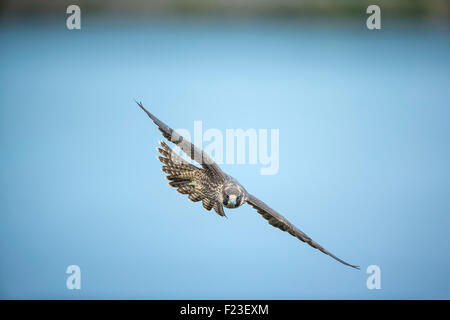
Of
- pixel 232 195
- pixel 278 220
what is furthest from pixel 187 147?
pixel 278 220

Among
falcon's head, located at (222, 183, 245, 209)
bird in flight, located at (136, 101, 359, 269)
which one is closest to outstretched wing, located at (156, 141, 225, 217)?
bird in flight, located at (136, 101, 359, 269)

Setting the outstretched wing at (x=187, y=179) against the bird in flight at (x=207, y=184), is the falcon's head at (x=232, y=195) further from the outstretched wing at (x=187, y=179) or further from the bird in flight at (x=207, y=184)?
the outstretched wing at (x=187, y=179)

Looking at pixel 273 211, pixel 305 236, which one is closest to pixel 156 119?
pixel 273 211

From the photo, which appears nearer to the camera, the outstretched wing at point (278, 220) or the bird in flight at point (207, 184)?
the bird in flight at point (207, 184)

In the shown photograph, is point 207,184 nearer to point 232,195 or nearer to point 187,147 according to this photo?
point 232,195

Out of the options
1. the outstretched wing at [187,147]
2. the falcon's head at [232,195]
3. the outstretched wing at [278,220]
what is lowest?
the outstretched wing at [278,220]

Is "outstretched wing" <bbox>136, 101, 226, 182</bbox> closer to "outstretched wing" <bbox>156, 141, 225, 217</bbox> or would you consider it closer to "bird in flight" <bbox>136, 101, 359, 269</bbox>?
"bird in flight" <bbox>136, 101, 359, 269</bbox>

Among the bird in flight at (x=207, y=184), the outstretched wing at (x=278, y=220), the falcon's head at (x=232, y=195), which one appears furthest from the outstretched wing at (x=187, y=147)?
the outstretched wing at (x=278, y=220)
